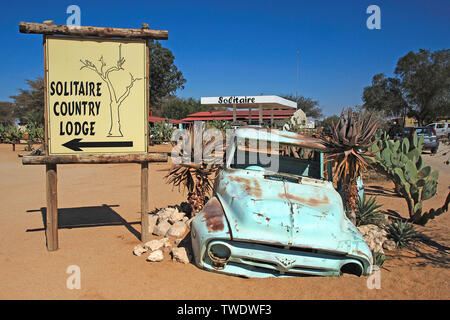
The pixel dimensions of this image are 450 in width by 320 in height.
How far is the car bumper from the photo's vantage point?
12.0 ft

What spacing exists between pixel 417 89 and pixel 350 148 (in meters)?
44.5

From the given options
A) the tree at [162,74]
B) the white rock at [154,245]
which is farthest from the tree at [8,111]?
the white rock at [154,245]

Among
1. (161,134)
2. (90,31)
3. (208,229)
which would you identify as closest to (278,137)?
(208,229)

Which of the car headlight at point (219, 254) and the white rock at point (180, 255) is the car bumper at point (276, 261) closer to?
the car headlight at point (219, 254)

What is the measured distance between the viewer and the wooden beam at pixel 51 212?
4805 mm

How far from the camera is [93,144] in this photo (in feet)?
16.7

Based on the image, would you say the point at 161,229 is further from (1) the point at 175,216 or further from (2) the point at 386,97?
(2) the point at 386,97

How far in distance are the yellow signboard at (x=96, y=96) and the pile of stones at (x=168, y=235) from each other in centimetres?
140

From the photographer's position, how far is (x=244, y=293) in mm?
3521

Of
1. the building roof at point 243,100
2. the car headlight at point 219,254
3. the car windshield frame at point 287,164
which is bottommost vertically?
the car headlight at point 219,254

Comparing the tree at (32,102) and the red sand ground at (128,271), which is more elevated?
the tree at (32,102)

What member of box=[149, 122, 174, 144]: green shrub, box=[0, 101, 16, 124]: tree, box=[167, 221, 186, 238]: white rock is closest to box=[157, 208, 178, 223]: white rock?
box=[167, 221, 186, 238]: white rock
